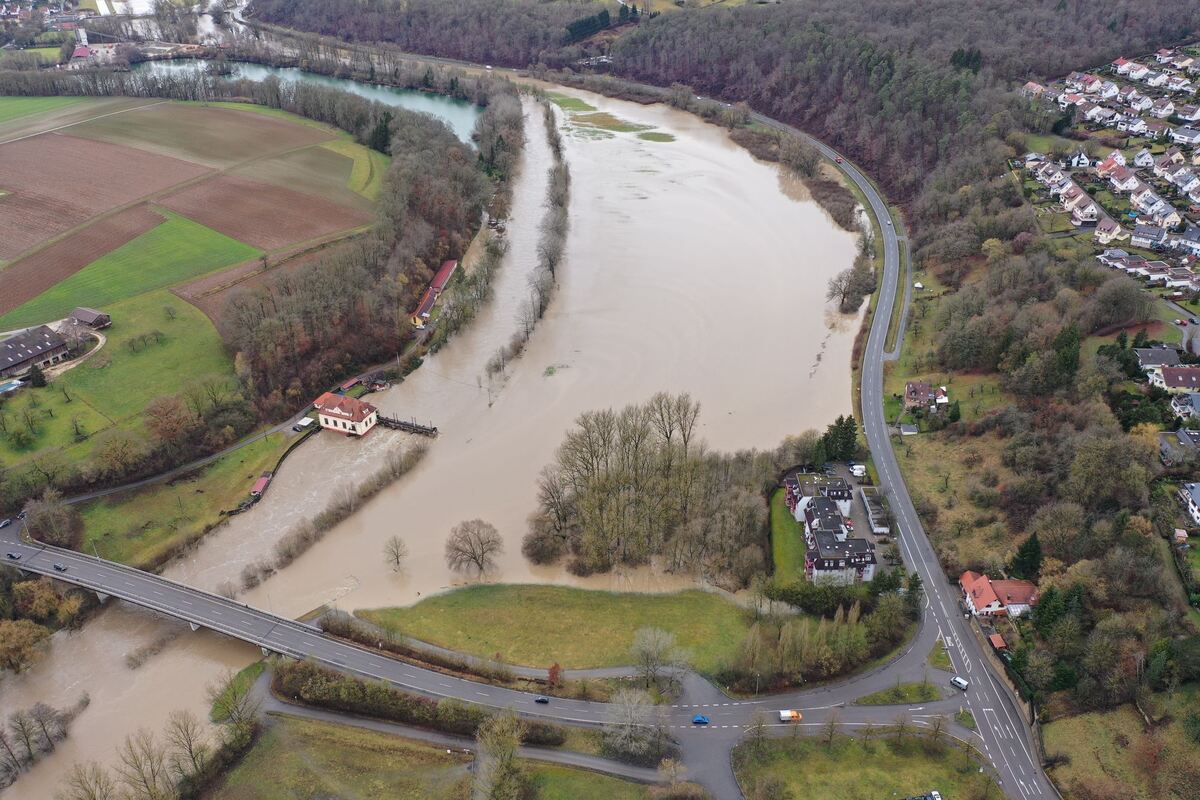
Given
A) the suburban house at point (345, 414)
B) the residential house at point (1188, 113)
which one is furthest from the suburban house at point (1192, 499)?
the residential house at point (1188, 113)

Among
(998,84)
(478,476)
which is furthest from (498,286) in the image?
(998,84)

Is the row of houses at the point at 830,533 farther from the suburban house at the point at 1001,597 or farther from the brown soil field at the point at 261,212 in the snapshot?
the brown soil field at the point at 261,212

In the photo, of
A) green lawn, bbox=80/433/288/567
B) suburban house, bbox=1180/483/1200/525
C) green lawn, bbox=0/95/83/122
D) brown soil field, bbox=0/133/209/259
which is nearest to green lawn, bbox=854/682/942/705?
suburban house, bbox=1180/483/1200/525

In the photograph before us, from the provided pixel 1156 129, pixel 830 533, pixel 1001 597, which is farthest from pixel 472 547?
pixel 1156 129

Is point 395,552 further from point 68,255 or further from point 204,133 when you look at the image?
point 204,133

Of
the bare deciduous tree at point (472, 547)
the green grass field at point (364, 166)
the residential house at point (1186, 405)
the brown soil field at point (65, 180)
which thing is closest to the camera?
the bare deciduous tree at point (472, 547)

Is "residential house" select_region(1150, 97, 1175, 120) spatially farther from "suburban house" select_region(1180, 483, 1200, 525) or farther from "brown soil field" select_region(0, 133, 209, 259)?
"brown soil field" select_region(0, 133, 209, 259)
